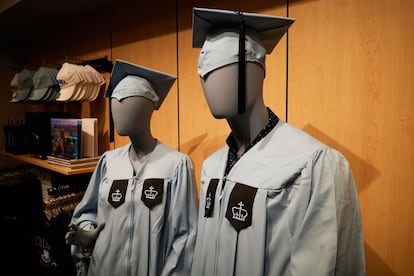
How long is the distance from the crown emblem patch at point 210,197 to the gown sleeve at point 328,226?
0.95 ft

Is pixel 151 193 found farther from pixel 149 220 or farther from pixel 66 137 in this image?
pixel 66 137

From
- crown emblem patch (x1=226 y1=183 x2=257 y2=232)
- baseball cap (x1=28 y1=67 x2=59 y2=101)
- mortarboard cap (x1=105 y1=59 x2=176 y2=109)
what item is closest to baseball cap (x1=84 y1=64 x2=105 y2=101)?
baseball cap (x1=28 y1=67 x2=59 y2=101)

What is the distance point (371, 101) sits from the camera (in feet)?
3.43

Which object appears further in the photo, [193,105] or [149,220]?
[193,105]

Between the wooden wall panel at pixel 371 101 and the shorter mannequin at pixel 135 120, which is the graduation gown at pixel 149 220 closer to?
the shorter mannequin at pixel 135 120

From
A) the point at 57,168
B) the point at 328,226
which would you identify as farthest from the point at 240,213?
the point at 57,168

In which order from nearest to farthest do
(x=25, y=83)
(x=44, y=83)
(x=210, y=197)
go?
1. (x=210, y=197)
2. (x=44, y=83)
3. (x=25, y=83)

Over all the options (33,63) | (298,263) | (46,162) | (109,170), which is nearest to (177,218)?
(109,170)

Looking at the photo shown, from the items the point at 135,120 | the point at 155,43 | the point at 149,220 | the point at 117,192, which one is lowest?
the point at 149,220

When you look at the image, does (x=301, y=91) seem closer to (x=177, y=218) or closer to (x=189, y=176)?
(x=189, y=176)

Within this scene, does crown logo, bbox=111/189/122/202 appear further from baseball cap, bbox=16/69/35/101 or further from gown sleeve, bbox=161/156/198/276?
baseball cap, bbox=16/69/35/101

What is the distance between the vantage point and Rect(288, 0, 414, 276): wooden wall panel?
38.7 inches

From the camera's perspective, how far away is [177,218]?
4.02 feet

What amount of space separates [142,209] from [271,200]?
652 millimetres
